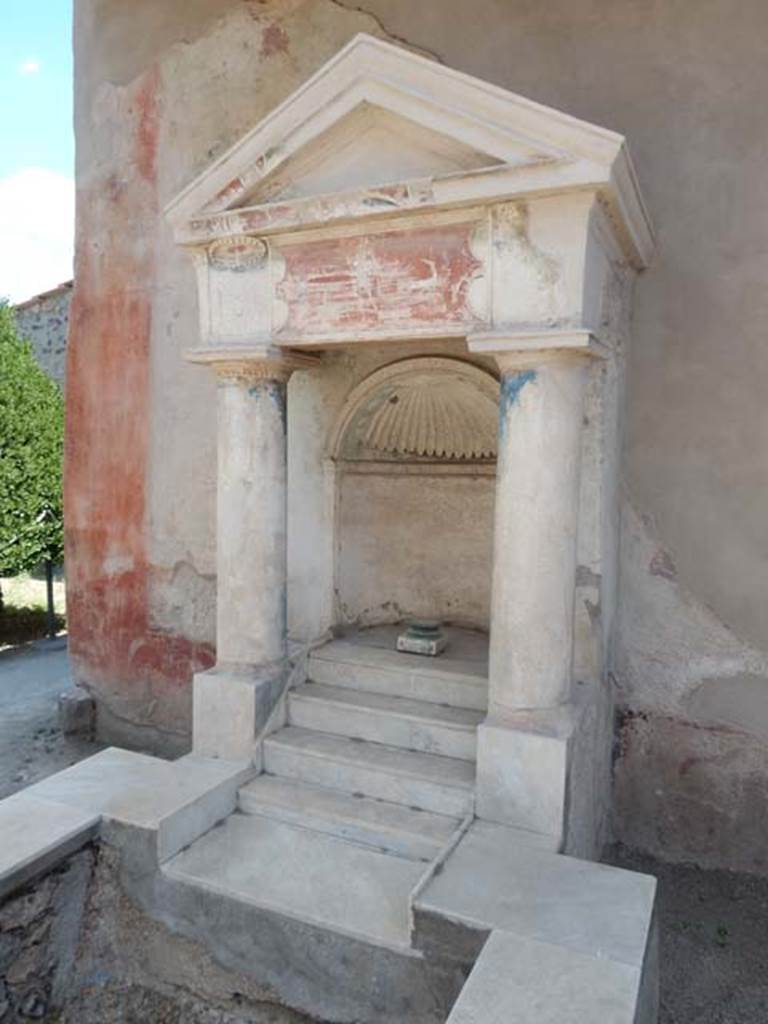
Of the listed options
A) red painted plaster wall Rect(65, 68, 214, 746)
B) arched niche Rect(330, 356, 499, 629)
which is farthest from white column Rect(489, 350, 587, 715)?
red painted plaster wall Rect(65, 68, 214, 746)

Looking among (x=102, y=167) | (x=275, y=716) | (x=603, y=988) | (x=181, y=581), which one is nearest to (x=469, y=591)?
(x=275, y=716)

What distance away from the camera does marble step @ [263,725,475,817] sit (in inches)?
159

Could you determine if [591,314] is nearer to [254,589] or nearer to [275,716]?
[254,589]

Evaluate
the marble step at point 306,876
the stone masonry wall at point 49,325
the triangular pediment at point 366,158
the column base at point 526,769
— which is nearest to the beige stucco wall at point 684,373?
the column base at point 526,769

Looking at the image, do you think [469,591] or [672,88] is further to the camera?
[469,591]

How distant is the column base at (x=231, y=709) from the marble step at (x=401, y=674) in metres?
0.43

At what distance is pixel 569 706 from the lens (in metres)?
3.81

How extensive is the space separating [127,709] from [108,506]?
1705mm

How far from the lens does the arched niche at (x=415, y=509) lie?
5.21m

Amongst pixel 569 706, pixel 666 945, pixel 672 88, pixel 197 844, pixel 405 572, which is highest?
pixel 672 88

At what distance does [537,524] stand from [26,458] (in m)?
8.47

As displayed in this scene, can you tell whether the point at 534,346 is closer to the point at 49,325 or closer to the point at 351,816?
the point at 351,816

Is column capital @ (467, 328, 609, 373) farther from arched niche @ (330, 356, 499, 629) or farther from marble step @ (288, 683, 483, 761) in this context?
marble step @ (288, 683, 483, 761)

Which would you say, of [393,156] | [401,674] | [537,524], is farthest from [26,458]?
[537,524]
